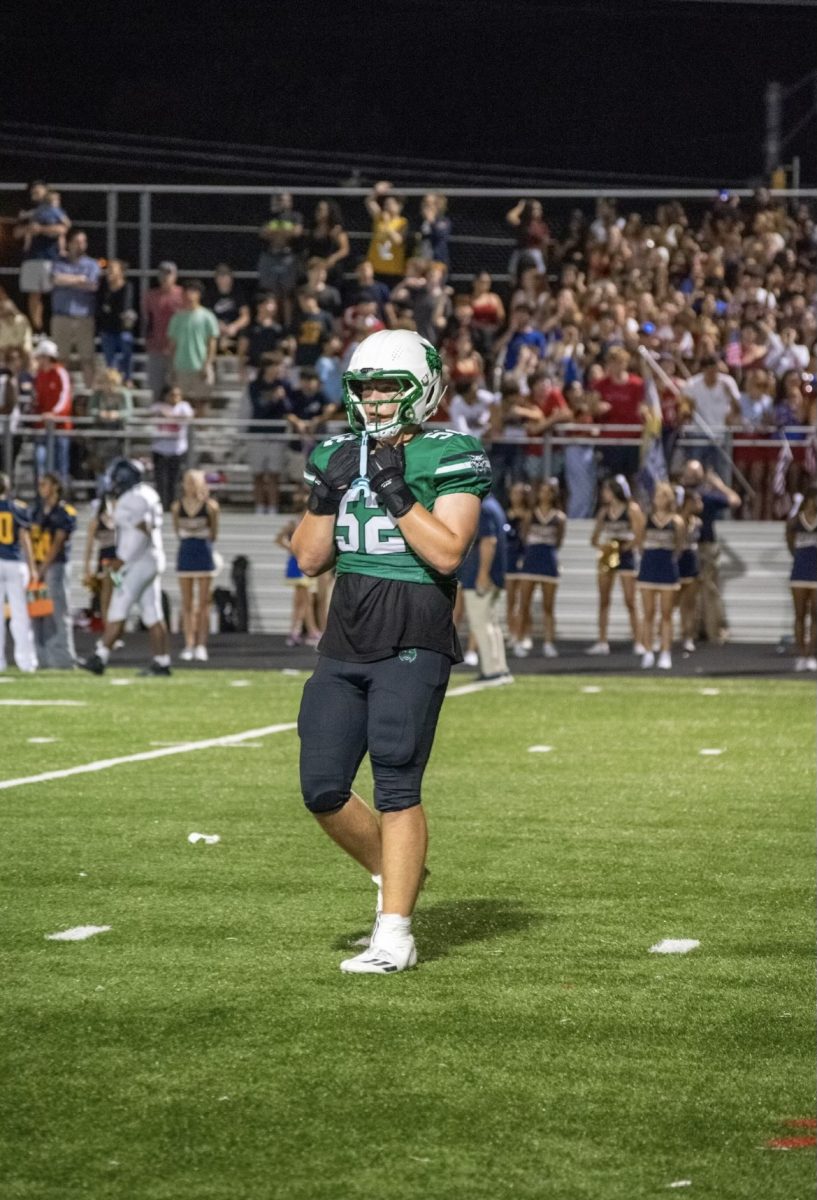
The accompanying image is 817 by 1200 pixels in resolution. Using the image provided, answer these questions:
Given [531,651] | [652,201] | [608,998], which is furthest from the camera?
[652,201]

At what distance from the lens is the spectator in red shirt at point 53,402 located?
23469mm

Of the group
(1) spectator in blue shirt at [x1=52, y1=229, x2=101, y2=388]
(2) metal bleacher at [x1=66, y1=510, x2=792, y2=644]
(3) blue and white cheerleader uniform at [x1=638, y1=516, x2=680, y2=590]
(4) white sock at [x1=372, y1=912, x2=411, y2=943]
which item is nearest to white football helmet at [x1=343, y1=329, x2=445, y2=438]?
(4) white sock at [x1=372, y1=912, x2=411, y2=943]

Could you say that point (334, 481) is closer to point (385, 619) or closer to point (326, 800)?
point (385, 619)

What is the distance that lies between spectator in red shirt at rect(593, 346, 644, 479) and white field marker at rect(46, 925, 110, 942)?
1632 centimetres

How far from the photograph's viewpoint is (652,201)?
29.9 meters

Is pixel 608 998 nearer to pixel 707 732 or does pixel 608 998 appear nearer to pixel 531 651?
pixel 707 732

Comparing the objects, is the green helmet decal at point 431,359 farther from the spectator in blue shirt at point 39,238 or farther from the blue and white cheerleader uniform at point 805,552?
the spectator in blue shirt at point 39,238

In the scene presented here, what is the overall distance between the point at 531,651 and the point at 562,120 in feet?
39.9

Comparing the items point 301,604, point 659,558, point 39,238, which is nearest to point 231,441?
point 301,604

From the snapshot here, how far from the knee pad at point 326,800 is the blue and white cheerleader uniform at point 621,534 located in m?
15.5

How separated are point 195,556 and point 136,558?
319cm

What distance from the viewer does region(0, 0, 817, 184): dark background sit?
3042cm

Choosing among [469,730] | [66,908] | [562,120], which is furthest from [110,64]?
[66,908]

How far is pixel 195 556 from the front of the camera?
20.7 metres
